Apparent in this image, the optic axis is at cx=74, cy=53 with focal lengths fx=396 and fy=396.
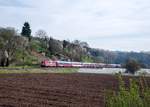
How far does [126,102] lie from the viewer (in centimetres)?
642

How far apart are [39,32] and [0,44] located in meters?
60.9

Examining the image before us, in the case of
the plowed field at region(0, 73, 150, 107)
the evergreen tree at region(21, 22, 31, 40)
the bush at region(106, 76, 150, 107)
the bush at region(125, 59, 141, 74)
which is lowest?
the plowed field at region(0, 73, 150, 107)

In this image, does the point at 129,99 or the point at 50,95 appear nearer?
the point at 129,99

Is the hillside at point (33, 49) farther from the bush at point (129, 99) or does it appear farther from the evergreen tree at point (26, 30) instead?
the bush at point (129, 99)

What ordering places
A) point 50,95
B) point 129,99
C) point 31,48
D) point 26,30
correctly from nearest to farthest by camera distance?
point 129,99
point 50,95
point 31,48
point 26,30

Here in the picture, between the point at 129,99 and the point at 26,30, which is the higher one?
the point at 26,30

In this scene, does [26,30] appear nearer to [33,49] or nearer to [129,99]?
[33,49]

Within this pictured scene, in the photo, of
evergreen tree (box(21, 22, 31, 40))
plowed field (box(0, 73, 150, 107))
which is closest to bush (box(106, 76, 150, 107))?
plowed field (box(0, 73, 150, 107))

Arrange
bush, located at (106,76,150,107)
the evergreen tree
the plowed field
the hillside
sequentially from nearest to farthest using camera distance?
bush, located at (106,76,150,107) → the plowed field → the hillside → the evergreen tree

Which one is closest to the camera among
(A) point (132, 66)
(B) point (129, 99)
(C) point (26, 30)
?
(B) point (129, 99)

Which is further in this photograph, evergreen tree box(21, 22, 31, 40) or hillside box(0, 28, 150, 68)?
evergreen tree box(21, 22, 31, 40)

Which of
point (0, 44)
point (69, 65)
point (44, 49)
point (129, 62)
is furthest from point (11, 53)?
point (44, 49)

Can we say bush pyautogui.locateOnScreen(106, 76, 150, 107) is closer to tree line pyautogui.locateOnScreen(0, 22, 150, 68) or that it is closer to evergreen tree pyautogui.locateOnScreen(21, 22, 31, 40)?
tree line pyautogui.locateOnScreen(0, 22, 150, 68)

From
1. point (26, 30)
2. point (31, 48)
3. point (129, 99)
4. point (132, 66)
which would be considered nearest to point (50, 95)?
point (129, 99)
